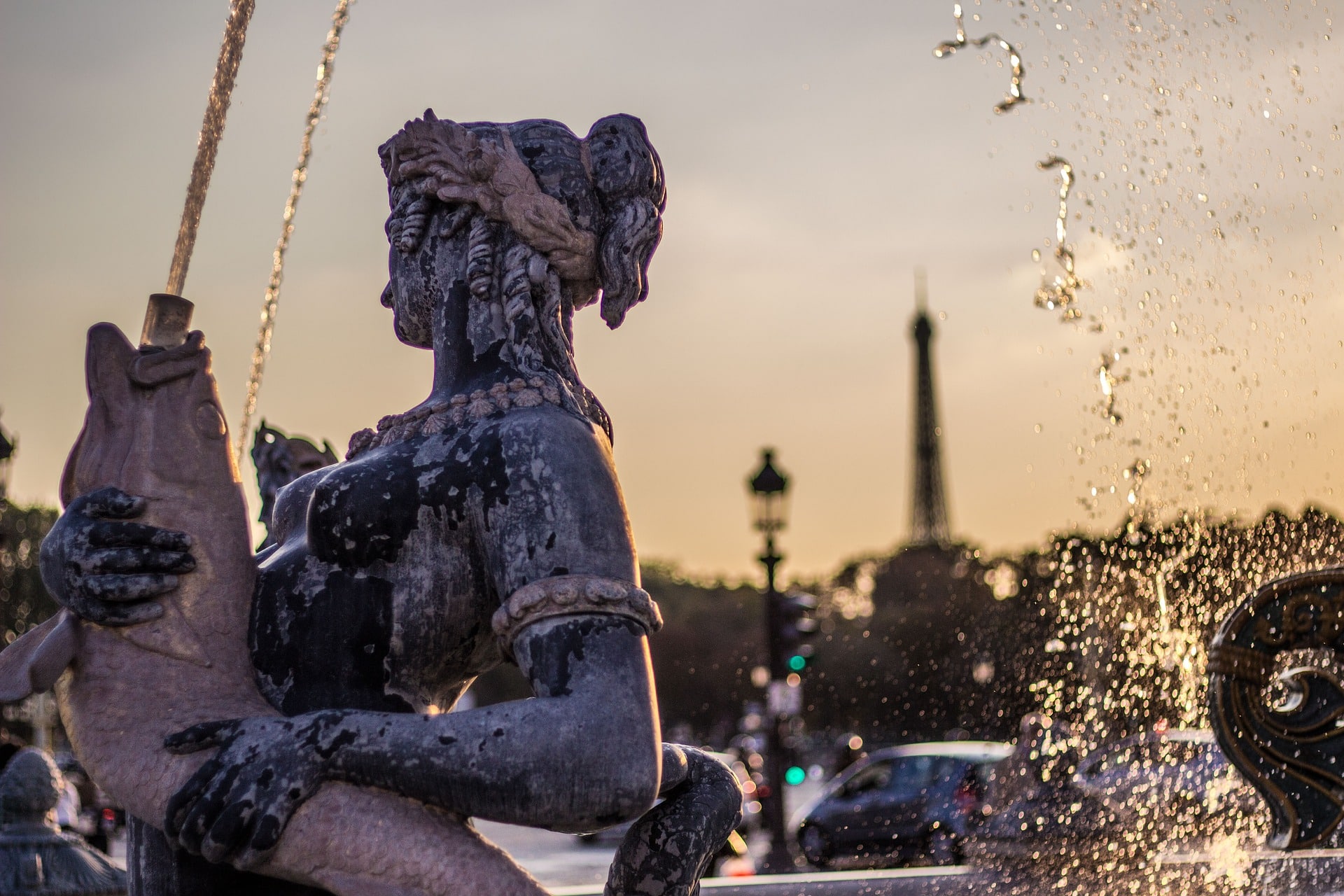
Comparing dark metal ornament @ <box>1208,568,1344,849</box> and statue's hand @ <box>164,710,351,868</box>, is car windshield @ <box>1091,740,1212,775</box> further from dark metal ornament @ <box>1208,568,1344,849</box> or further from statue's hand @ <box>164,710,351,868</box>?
statue's hand @ <box>164,710,351,868</box>

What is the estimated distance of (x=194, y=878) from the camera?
2.10 m

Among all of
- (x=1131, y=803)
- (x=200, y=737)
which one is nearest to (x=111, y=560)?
(x=200, y=737)

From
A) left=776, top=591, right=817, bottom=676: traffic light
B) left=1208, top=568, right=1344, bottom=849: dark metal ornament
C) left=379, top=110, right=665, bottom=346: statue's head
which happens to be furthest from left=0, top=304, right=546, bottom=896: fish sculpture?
left=776, top=591, right=817, bottom=676: traffic light

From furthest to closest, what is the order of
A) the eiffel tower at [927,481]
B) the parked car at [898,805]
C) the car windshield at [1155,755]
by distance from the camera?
the eiffel tower at [927,481]
the parked car at [898,805]
the car windshield at [1155,755]

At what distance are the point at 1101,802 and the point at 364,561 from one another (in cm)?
608

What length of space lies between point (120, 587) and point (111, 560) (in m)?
0.04

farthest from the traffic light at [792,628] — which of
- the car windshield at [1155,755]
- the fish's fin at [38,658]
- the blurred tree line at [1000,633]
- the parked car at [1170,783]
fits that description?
the fish's fin at [38,658]

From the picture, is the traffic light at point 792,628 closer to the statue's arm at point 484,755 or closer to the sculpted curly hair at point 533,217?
the sculpted curly hair at point 533,217

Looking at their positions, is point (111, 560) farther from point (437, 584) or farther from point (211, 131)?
point (211, 131)

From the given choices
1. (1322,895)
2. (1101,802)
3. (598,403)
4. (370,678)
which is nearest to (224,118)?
(598,403)

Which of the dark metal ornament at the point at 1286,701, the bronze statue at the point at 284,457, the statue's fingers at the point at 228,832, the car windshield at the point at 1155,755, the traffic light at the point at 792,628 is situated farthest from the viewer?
the traffic light at the point at 792,628

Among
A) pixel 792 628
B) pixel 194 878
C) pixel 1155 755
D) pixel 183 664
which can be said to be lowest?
pixel 1155 755

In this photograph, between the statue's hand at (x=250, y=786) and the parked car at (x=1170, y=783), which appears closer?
the statue's hand at (x=250, y=786)

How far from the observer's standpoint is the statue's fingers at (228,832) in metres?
A: 1.91
